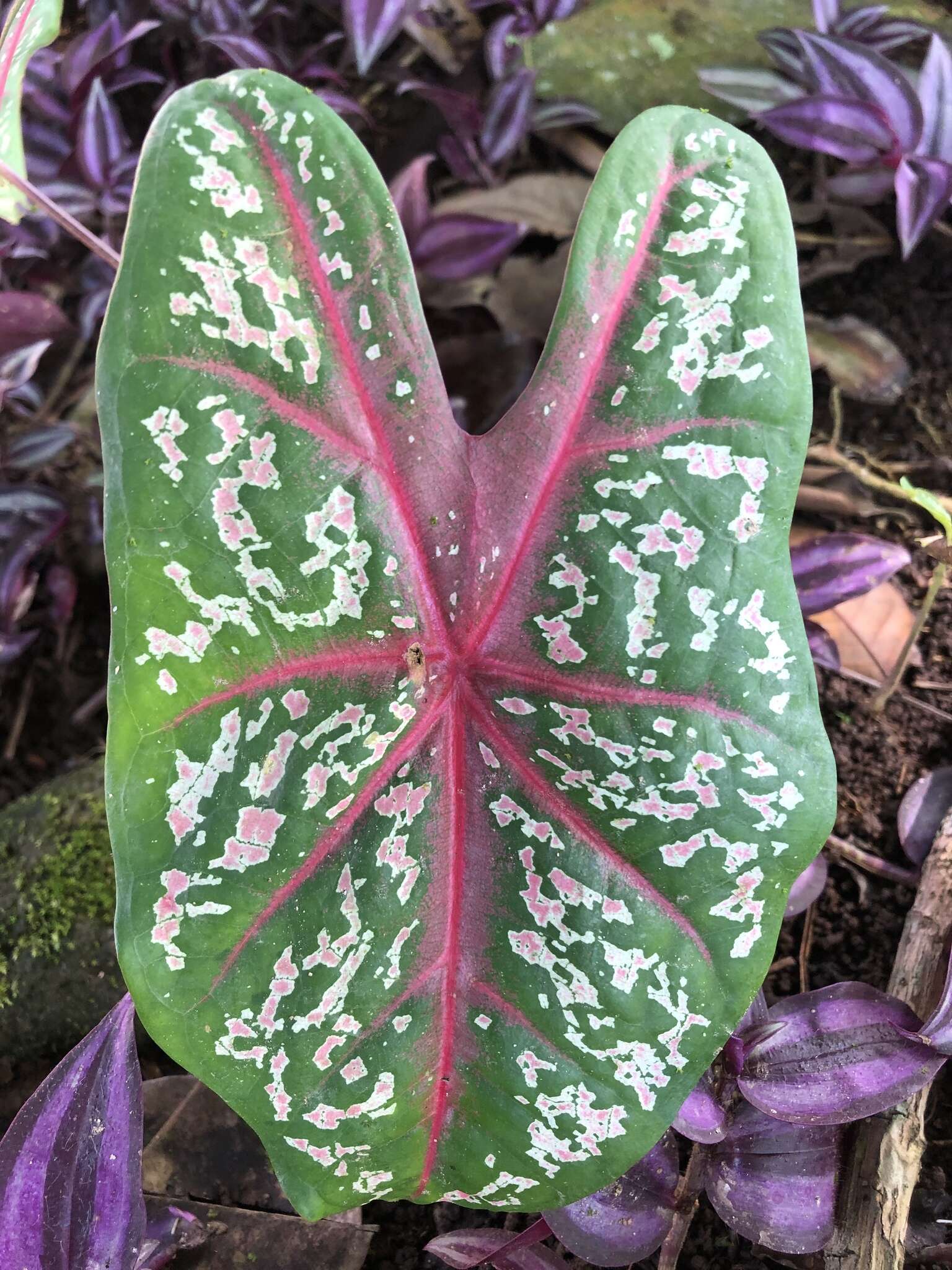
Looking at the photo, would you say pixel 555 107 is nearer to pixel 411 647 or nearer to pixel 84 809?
pixel 411 647

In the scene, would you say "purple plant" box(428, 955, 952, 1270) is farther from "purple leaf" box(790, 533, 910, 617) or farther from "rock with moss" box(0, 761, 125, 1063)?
"rock with moss" box(0, 761, 125, 1063)

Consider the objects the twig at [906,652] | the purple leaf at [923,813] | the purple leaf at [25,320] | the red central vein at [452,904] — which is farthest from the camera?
the purple leaf at [25,320]

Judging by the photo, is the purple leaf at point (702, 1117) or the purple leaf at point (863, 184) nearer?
the purple leaf at point (702, 1117)

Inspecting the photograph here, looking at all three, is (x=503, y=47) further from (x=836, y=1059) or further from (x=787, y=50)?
(x=836, y=1059)

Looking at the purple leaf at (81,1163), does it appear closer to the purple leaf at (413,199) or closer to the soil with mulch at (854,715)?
the soil with mulch at (854,715)

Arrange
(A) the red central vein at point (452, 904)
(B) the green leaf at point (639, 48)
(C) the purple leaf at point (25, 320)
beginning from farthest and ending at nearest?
(B) the green leaf at point (639, 48)
(C) the purple leaf at point (25, 320)
(A) the red central vein at point (452, 904)

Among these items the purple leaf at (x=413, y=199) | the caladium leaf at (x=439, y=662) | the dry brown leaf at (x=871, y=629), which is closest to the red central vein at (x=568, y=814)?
the caladium leaf at (x=439, y=662)

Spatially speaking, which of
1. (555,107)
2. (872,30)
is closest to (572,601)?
(555,107)
